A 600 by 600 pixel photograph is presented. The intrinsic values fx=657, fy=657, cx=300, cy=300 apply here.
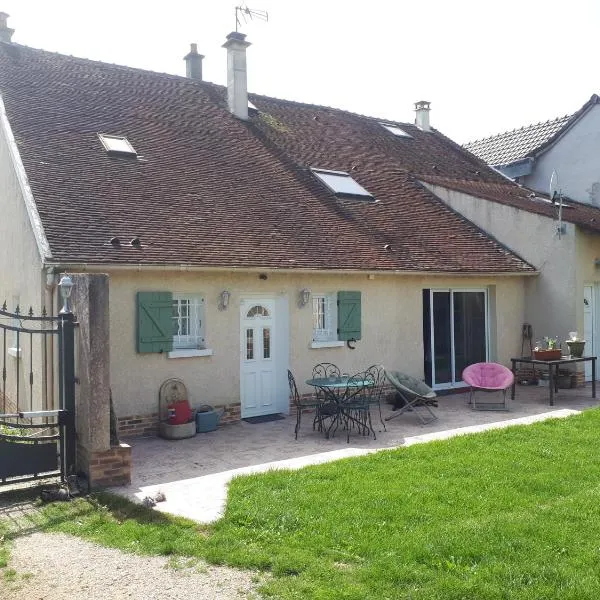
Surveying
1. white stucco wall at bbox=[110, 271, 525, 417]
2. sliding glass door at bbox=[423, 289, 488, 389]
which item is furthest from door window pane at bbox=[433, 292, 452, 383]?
white stucco wall at bbox=[110, 271, 525, 417]

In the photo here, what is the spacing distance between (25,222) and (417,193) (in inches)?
392

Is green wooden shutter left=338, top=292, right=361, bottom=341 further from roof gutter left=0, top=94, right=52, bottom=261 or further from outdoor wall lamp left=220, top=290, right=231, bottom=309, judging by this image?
roof gutter left=0, top=94, right=52, bottom=261

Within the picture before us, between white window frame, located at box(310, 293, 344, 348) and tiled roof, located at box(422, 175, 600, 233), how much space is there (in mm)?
5737

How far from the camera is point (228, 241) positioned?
11156 millimetres

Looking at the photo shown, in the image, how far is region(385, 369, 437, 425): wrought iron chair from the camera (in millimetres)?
11155

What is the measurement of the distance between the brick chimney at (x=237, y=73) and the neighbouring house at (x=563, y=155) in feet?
30.2

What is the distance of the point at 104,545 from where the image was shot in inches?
222

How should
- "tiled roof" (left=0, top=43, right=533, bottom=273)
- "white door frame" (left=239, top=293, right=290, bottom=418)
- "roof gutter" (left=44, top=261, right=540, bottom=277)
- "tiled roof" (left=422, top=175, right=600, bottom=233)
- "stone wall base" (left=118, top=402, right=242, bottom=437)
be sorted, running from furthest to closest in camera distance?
1. "tiled roof" (left=422, top=175, right=600, bottom=233)
2. "white door frame" (left=239, top=293, right=290, bottom=418)
3. "tiled roof" (left=0, top=43, right=533, bottom=273)
4. "stone wall base" (left=118, top=402, right=242, bottom=437)
5. "roof gutter" (left=44, top=261, right=540, bottom=277)

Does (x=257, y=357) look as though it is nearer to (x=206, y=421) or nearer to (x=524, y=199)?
(x=206, y=421)

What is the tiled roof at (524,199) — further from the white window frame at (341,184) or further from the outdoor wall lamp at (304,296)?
the outdoor wall lamp at (304,296)


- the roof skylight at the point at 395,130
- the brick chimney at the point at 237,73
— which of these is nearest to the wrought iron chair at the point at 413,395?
the brick chimney at the point at 237,73

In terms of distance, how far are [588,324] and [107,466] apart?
38.5 feet

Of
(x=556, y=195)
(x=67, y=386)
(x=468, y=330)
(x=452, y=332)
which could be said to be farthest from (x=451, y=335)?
(x=67, y=386)

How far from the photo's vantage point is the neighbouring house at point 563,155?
61.8 ft
